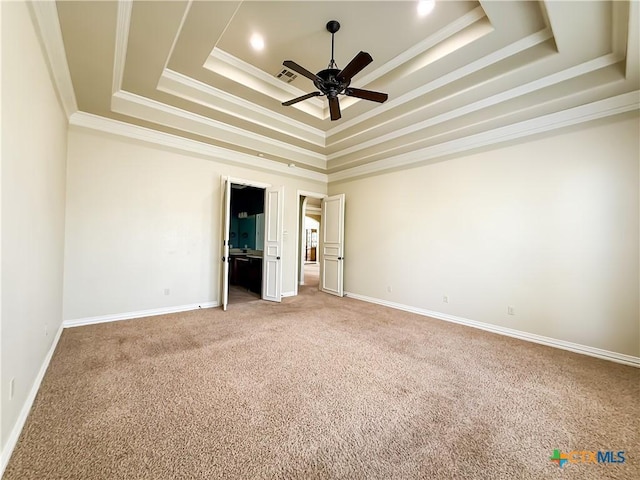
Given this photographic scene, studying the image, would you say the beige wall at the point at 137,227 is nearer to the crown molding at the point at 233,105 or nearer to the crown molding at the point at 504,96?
the crown molding at the point at 233,105

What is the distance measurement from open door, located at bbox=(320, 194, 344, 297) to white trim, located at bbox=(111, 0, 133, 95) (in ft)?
14.1

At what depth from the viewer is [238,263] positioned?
7234 mm

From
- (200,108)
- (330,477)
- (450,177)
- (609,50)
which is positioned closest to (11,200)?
(330,477)

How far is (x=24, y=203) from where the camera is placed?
178cm

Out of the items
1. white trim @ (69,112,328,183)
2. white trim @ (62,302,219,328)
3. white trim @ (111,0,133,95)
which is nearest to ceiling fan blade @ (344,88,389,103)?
white trim @ (111,0,133,95)

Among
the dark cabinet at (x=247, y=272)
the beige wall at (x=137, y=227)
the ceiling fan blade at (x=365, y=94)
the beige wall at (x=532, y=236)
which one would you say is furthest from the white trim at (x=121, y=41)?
the beige wall at (x=532, y=236)

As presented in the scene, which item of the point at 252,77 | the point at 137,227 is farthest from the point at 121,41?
the point at 137,227

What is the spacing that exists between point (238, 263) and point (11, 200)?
5.78 m

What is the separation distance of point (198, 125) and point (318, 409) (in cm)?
411

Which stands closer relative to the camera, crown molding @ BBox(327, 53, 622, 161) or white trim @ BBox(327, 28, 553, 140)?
white trim @ BBox(327, 28, 553, 140)

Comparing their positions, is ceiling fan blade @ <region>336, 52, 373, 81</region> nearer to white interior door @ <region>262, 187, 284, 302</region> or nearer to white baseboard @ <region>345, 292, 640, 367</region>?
white interior door @ <region>262, 187, 284, 302</region>

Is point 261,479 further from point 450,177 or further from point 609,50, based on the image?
point 450,177

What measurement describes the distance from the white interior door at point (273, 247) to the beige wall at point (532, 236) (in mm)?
2179

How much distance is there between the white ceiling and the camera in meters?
2.20
